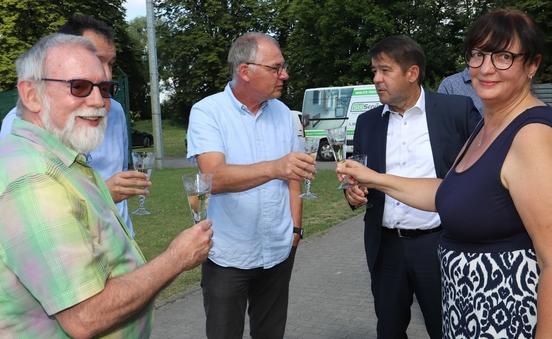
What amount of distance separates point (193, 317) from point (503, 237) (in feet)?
12.0

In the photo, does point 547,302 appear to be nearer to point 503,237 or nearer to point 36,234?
point 503,237

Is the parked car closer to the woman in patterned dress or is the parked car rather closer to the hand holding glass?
the hand holding glass

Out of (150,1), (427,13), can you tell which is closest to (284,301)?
(150,1)

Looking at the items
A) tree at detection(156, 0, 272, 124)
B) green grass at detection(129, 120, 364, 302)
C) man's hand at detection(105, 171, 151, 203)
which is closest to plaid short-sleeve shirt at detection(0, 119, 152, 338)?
man's hand at detection(105, 171, 151, 203)

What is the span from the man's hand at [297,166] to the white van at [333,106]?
18869mm

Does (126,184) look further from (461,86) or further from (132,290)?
(461,86)

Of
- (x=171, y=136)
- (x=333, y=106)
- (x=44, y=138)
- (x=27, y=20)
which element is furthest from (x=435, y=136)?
(x=171, y=136)

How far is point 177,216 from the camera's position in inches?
396

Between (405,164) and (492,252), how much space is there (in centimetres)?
133

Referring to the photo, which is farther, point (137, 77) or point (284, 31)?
point (137, 77)

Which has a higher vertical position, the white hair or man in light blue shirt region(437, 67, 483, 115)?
the white hair

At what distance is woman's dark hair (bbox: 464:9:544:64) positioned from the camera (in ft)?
6.88

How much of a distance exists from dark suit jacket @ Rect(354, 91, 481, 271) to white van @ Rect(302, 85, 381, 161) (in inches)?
706

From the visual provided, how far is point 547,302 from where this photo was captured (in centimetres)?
179
